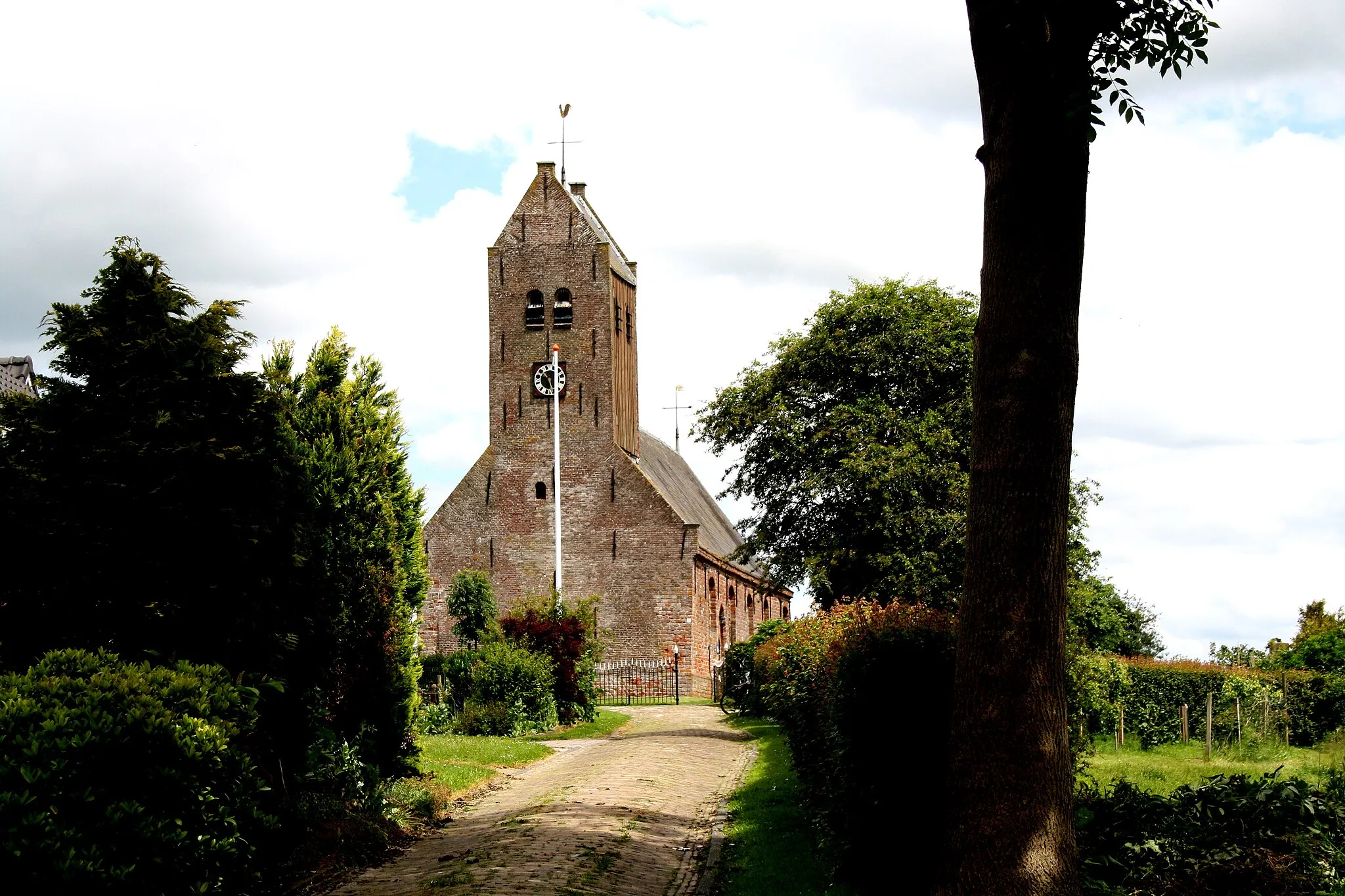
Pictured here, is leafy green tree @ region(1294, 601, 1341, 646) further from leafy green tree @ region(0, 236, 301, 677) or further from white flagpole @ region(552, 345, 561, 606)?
leafy green tree @ region(0, 236, 301, 677)

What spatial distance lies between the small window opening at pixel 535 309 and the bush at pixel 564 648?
1890cm

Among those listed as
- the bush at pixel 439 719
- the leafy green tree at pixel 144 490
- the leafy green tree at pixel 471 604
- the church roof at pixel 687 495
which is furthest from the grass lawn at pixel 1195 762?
the church roof at pixel 687 495

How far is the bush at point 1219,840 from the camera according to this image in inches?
297

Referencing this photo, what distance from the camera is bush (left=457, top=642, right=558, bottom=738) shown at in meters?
26.6

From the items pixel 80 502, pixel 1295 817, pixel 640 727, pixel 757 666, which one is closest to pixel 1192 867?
pixel 1295 817

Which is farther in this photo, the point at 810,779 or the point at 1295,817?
the point at 810,779

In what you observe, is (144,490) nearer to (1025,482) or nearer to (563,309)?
(1025,482)

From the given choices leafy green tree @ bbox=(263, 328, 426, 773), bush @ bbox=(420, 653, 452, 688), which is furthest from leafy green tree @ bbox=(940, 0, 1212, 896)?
bush @ bbox=(420, 653, 452, 688)

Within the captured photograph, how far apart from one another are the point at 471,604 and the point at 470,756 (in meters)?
19.4

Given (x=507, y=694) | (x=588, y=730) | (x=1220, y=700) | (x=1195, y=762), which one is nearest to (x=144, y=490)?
(x=1195, y=762)

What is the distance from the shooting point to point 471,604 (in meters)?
39.8

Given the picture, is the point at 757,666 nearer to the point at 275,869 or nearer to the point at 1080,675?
the point at 1080,675

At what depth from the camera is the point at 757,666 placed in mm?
26562

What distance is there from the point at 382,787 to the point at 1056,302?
10.1 meters
